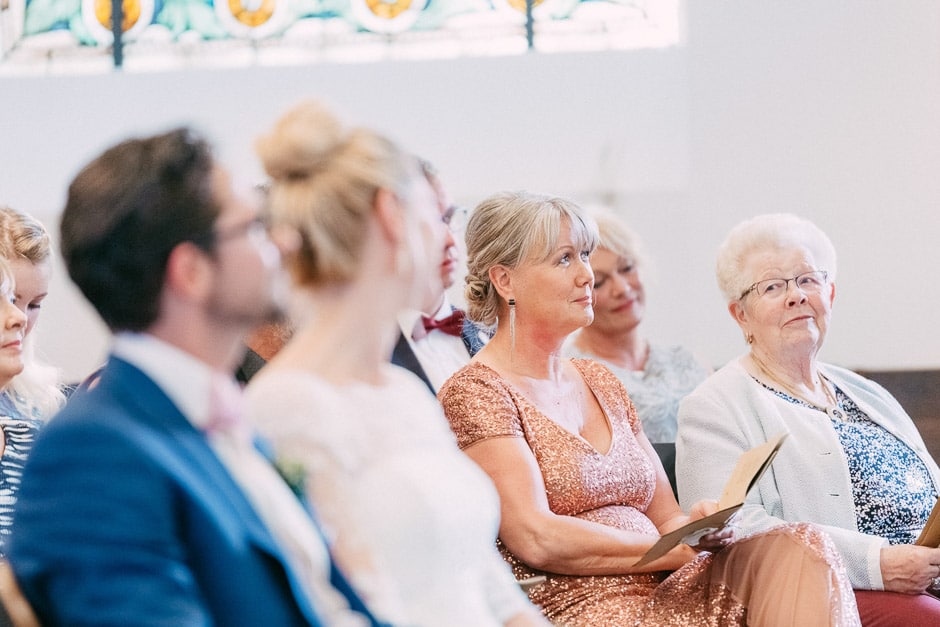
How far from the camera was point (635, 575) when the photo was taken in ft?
8.75

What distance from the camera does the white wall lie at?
17.0 ft

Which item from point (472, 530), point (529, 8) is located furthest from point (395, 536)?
point (529, 8)

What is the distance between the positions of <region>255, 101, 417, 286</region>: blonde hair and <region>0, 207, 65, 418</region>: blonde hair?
1.62 meters

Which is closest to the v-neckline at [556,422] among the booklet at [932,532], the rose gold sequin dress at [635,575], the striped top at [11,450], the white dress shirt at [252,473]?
the rose gold sequin dress at [635,575]

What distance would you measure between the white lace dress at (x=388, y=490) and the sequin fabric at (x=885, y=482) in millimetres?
1712

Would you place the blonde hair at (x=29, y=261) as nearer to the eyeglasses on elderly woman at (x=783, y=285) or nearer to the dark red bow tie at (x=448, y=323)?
the dark red bow tie at (x=448, y=323)

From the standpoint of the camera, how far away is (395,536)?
4.96 feet

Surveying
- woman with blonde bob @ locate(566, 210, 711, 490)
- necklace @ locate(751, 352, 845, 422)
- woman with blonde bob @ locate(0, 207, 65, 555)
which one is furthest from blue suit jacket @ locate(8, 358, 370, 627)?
woman with blonde bob @ locate(566, 210, 711, 490)

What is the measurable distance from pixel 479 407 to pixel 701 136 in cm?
294

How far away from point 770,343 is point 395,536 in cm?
200

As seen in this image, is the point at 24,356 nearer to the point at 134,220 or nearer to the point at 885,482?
the point at 134,220

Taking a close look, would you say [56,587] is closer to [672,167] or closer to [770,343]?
[770,343]

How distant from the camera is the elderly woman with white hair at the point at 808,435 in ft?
9.43

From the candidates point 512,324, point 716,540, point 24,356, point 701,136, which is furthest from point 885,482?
point 701,136
